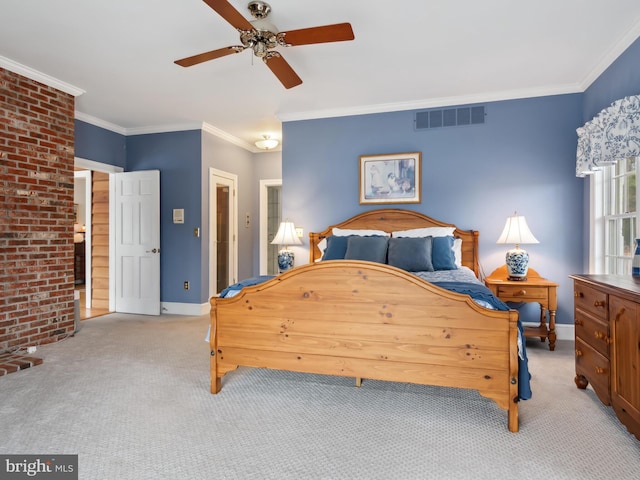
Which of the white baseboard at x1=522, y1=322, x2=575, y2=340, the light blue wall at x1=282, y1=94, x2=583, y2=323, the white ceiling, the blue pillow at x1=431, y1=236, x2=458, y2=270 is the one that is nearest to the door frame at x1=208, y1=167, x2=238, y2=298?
the white ceiling

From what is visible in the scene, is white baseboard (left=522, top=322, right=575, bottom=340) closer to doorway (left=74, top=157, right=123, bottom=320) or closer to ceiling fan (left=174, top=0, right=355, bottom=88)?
ceiling fan (left=174, top=0, right=355, bottom=88)

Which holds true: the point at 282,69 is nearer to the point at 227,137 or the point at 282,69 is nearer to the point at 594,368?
the point at 594,368

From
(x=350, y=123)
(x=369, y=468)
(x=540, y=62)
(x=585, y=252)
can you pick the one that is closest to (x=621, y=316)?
(x=369, y=468)

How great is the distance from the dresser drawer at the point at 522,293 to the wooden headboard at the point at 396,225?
0.49 metres

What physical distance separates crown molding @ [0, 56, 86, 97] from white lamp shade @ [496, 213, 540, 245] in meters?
4.61

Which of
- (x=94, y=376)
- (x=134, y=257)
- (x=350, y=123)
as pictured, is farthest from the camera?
(x=134, y=257)

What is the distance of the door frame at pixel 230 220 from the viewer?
5.37 metres

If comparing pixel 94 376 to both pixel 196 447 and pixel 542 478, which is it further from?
pixel 542 478

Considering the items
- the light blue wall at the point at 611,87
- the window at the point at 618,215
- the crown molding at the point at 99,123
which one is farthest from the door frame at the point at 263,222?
the window at the point at 618,215

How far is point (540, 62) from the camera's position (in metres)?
3.35

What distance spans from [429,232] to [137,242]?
388 cm

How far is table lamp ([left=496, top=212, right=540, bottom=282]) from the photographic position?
12.1ft

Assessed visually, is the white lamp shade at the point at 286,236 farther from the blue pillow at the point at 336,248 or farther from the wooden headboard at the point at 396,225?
the blue pillow at the point at 336,248

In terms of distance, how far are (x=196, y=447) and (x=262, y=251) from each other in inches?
183
